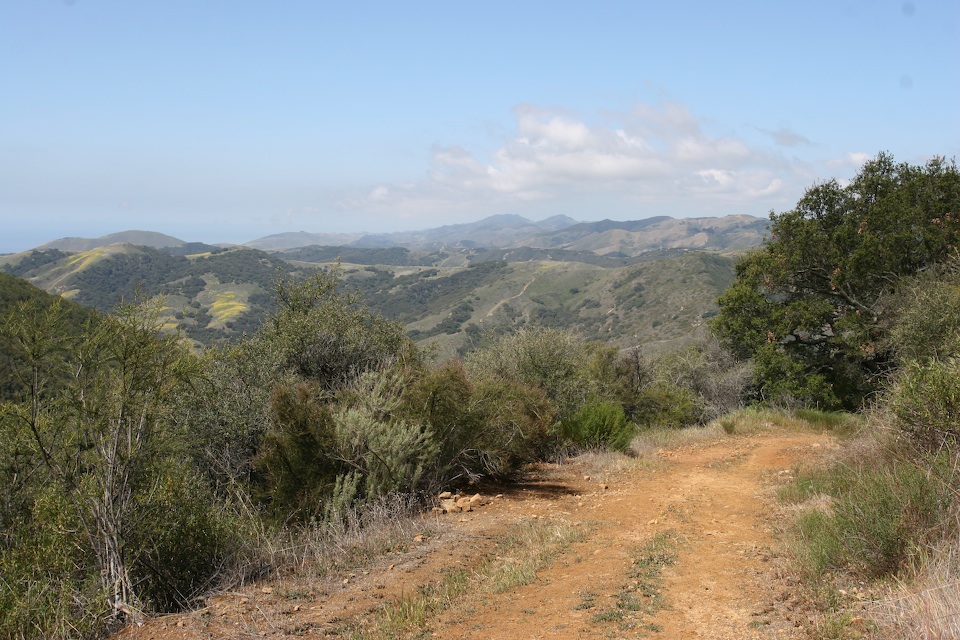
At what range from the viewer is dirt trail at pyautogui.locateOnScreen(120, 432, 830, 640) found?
4.79 meters

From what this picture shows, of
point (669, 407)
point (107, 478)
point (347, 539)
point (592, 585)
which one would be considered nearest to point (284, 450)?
point (347, 539)

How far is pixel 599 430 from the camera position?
14391 millimetres

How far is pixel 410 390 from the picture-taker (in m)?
9.89

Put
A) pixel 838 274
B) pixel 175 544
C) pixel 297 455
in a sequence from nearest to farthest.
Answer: pixel 175 544 → pixel 297 455 → pixel 838 274

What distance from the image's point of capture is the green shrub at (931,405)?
5613 millimetres

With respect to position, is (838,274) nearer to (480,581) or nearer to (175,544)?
(480,581)

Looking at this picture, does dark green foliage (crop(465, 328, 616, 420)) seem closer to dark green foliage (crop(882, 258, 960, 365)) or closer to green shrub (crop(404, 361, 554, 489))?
green shrub (crop(404, 361, 554, 489))

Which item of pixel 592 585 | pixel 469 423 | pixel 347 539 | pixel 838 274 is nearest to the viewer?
pixel 592 585

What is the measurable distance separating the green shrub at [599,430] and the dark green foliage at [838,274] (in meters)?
10.5

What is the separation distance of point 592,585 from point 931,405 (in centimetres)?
376

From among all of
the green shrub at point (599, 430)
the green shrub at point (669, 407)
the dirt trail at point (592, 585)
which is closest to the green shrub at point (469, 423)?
the dirt trail at point (592, 585)

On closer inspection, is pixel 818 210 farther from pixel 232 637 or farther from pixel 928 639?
pixel 232 637

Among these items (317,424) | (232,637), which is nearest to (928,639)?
(232,637)

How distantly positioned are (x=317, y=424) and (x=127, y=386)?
332 cm
